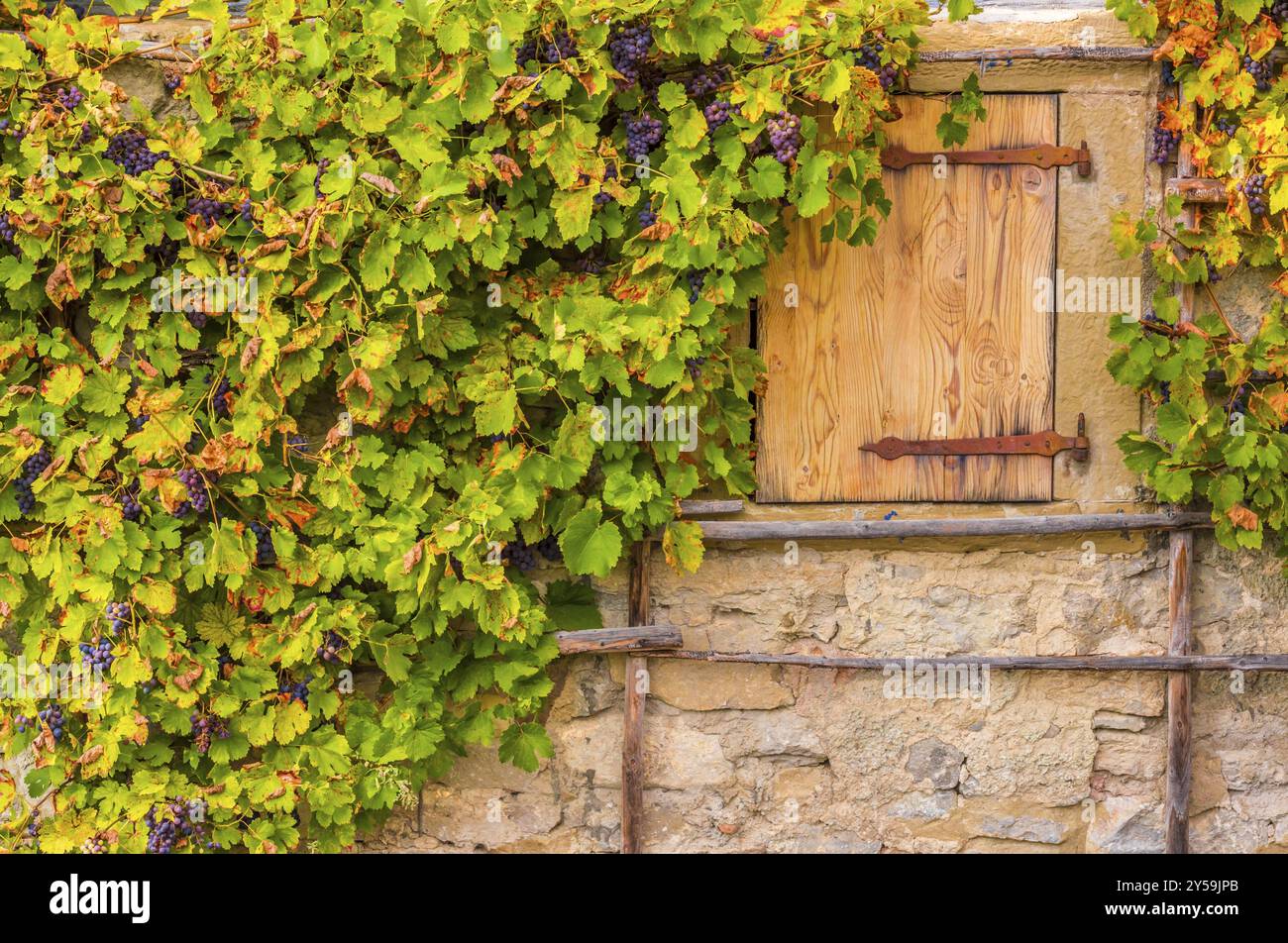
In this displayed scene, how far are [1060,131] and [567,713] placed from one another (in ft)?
7.10

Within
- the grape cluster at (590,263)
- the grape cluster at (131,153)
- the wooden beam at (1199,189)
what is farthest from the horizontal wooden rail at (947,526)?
the grape cluster at (131,153)

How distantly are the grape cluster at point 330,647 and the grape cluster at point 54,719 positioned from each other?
2.33ft

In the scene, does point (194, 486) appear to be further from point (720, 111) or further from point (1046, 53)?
point (1046, 53)

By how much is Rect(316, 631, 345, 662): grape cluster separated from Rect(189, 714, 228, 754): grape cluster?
0.33 m

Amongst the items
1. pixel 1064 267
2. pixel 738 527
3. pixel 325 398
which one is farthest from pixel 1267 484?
pixel 325 398

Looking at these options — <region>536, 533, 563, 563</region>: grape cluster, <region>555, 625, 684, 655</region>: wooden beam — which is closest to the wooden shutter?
<region>555, 625, 684, 655</region>: wooden beam

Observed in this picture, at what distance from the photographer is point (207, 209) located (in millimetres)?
3412

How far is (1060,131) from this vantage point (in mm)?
3611

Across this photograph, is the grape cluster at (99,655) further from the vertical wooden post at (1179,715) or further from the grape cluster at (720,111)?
the vertical wooden post at (1179,715)

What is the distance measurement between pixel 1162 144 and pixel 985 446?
97 cm

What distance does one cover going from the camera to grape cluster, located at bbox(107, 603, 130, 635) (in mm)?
3400

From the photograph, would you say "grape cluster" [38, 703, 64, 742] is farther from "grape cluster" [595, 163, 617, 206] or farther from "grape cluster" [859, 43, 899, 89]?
"grape cluster" [859, 43, 899, 89]

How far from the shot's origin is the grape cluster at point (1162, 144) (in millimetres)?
3578

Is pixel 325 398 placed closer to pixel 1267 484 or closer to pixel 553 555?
pixel 553 555
